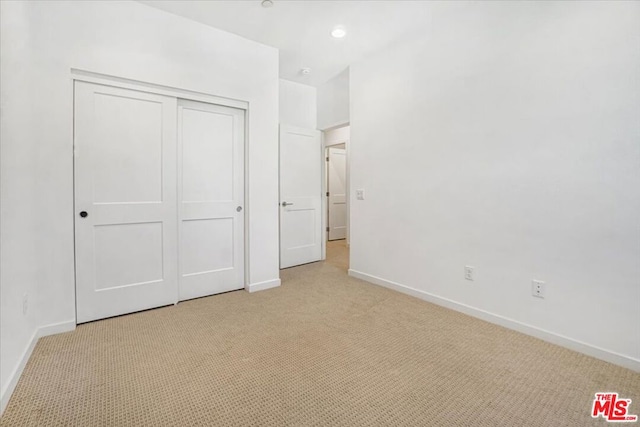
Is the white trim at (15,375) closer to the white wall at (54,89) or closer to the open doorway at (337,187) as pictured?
the white wall at (54,89)

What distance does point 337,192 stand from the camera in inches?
267

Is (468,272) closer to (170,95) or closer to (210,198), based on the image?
(210,198)

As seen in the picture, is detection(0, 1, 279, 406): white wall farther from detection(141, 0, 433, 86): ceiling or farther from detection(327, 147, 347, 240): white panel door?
detection(327, 147, 347, 240): white panel door

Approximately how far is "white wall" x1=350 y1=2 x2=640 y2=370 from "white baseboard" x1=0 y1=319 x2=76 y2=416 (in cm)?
295

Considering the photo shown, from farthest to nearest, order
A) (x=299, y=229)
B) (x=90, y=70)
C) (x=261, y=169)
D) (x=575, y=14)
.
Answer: (x=299, y=229), (x=261, y=169), (x=90, y=70), (x=575, y=14)

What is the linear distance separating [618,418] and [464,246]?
144 centimetres

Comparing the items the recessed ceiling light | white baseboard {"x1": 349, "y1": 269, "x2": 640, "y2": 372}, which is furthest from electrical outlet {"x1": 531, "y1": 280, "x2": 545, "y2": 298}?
the recessed ceiling light

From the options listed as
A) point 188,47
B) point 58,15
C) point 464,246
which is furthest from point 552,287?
Answer: point 58,15

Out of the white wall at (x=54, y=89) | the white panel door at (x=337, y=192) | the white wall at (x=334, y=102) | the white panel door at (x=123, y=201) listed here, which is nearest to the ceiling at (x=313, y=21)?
the white wall at (x=54, y=89)

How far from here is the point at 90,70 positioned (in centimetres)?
238

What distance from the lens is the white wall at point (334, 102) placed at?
4.16m

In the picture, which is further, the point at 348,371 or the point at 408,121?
the point at 408,121

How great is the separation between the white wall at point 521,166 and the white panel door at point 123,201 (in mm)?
2269

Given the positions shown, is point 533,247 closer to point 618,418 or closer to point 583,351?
point 583,351
